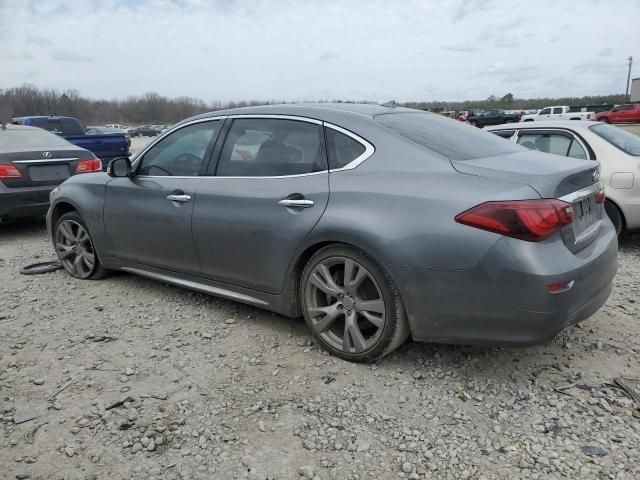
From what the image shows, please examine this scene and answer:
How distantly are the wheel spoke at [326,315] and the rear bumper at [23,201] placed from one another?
498 centimetres

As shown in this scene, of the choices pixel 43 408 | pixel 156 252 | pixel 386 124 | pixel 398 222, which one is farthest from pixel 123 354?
pixel 386 124

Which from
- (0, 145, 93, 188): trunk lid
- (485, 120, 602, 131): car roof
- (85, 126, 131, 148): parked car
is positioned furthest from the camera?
(85, 126, 131, 148): parked car

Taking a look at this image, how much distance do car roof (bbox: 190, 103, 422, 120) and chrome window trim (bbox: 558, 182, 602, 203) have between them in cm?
125

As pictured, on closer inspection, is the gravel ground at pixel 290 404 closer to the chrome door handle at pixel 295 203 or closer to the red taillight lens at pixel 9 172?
the chrome door handle at pixel 295 203

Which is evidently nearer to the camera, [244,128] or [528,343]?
[528,343]

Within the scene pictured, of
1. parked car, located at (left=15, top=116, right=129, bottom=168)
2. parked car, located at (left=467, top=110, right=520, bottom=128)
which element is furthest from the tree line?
parked car, located at (left=15, top=116, right=129, bottom=168)

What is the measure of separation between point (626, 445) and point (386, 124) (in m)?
2.11

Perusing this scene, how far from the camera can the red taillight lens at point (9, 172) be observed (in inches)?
257

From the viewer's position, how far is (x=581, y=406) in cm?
274

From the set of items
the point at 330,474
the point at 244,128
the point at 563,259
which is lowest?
the point at 330,474

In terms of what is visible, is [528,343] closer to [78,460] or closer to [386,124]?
[386,124]

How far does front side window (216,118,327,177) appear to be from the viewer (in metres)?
3.36

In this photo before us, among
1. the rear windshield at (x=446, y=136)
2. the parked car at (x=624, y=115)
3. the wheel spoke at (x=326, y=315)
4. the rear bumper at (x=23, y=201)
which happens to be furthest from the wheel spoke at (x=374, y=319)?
the parked car at (x=624, y=115)

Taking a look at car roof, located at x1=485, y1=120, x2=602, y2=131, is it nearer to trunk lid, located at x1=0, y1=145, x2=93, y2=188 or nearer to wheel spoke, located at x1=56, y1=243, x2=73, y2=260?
wheel spoke, located at x1=56, y1=243, x2=73, y2=260
